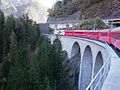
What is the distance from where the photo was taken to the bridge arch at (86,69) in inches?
1528

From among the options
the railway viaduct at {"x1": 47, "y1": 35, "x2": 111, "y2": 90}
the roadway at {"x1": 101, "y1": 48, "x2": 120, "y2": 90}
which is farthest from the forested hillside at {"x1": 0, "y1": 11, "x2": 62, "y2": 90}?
the roadway at {"x1": 101, "y1": 48, "x2": 120, "y2": 90}

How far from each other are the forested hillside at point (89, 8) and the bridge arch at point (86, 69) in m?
33.2

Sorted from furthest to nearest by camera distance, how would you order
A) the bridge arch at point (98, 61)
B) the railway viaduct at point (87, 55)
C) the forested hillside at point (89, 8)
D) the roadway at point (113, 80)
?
the forested hillside at point (89, 8) → the bridge arch at point (98, 61) → the railway viaduct at point (87, 55) → the roadway at point (113, 80)

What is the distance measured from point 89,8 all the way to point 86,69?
5363 cm

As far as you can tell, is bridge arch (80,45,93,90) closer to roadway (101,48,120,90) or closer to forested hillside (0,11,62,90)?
forested hillside (0,11,62,90)

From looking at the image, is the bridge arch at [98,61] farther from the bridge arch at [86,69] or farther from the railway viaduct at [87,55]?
the bridge arch at [86,69]

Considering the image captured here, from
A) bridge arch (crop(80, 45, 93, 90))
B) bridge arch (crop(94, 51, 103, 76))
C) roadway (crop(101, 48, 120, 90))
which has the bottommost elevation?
bridge arch (crop(80, 45, 93, 90))

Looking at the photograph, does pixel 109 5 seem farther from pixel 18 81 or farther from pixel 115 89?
pixel 115 89

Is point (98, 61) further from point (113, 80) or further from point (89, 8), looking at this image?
point (89, 8)

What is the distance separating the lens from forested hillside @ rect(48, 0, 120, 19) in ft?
259

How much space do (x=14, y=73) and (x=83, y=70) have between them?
347 inches

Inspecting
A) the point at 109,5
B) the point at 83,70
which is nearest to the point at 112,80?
the point at 83,70

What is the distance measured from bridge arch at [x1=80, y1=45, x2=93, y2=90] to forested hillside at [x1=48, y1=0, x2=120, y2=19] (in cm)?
3321

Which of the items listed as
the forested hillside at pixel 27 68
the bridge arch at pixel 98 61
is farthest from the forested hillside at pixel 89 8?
the bridge arch at pixel 98 61
